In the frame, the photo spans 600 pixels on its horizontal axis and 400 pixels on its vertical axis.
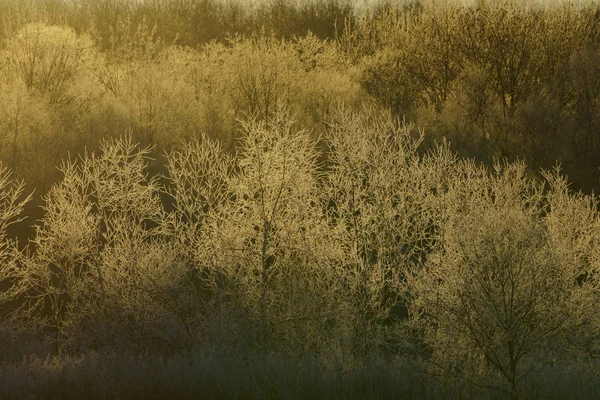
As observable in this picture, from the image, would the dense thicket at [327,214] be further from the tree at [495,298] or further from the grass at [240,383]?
the grass at [240,383]

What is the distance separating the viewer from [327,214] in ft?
48.1

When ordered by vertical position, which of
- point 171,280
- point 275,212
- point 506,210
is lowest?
point 171,280

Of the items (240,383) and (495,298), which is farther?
(495,298)

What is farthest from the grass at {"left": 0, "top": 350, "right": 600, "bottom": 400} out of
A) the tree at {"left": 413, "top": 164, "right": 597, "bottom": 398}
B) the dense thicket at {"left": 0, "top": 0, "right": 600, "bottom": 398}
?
the tree at {"left": 413, "top": 164, "right": 597, "bottom": 398}

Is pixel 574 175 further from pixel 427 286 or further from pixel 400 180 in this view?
pixel 427 286

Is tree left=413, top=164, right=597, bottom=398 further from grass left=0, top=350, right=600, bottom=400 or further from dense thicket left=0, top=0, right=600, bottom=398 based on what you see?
grass left=0, top=350, right=600, bottom=400

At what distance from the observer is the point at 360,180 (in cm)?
1494

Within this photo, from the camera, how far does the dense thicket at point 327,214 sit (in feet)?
39.2

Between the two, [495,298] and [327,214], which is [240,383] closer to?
[495,298]

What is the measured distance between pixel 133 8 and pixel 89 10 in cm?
177

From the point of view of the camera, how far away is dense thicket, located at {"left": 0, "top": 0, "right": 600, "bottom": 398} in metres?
11.9

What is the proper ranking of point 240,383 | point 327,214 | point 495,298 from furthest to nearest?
point 327,214 < point 495,298 < point 240,383

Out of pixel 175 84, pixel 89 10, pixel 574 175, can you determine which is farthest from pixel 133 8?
pixel 574 175

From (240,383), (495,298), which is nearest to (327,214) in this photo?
(495,298)
